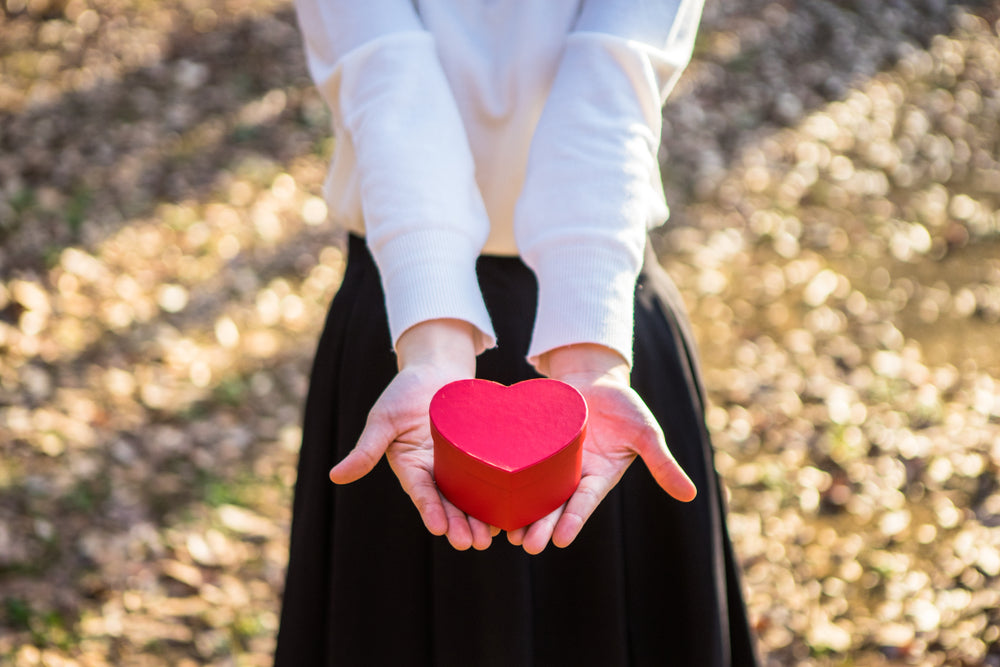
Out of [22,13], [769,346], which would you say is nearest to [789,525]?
[769,346]

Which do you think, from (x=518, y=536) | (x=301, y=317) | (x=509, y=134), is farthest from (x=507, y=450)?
(x=301, y=317)

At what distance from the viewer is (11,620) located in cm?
265

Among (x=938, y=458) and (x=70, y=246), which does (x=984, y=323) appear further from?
(x=70, y=246)

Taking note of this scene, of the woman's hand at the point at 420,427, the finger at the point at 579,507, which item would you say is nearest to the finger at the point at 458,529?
the woman's hand at the point at 420,427

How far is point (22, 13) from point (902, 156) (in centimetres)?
615

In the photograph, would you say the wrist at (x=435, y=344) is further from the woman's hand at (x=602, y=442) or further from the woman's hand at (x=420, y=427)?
the woman's hand at (x=602, y=442)

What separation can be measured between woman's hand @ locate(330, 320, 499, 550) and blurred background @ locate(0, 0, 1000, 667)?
6.07 feet

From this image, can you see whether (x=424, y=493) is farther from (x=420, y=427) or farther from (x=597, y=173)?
(x=597, y=173)

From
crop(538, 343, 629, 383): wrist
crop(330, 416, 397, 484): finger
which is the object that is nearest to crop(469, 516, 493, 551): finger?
crop(330, 416, 397, 484): finger

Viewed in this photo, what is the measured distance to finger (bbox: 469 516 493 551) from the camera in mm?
1096

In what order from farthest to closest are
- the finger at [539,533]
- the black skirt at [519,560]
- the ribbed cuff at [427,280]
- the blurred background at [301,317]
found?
the blurred background at [301,317] → the black skirt at [519,560] → the ribbed cuff at [427,280] → the finger at [539,533]

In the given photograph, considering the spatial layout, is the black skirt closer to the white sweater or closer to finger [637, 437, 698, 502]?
the white sweater

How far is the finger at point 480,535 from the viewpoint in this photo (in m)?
1.10

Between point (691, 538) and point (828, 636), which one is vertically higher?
point (691, 538)
